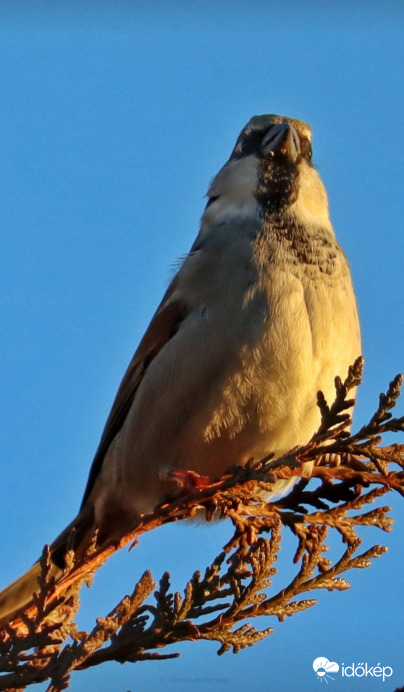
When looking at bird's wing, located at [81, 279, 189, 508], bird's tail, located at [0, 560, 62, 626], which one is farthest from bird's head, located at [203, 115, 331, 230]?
bird's tail, located at [0, 560, 62, 626]

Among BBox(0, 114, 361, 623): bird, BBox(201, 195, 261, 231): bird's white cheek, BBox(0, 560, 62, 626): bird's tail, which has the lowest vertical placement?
BBox(0, 560, 62, 626): bird's tail

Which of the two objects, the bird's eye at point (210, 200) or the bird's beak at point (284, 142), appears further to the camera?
the bird's eye at point (210, 200)

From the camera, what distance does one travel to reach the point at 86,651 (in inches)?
118

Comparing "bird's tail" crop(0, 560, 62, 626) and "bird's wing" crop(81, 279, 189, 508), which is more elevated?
"bird's wing" crop(81, 279, 189, 508)

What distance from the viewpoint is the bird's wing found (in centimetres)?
460

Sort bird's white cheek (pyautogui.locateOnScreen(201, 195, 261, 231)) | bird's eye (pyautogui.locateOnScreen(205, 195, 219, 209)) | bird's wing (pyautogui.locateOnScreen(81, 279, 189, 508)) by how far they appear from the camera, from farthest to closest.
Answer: bird's eye (pyautogui.locateOnScreen(205, 195, 219, 209)) → bird's white cheek (pyautogui.locateOnScreen(201, 195, 261, 231)) → bird's wing (pyautogui.locateOnScreen(81, 279, 189, 508))

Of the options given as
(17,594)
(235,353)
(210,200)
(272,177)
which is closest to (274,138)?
(272,177)

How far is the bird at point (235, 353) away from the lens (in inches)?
163

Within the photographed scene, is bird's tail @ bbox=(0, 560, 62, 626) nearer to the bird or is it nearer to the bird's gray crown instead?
the bird

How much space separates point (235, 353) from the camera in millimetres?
4137

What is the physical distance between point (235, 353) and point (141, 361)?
2.75 ft

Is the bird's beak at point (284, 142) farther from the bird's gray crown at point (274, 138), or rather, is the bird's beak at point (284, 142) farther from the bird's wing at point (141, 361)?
the bird's wing at point (141, 361)

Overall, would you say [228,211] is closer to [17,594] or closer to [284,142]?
[284,142]

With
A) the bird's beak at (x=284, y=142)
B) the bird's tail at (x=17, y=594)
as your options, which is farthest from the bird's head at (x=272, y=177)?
the bird's tail at (x=17, y=594)
